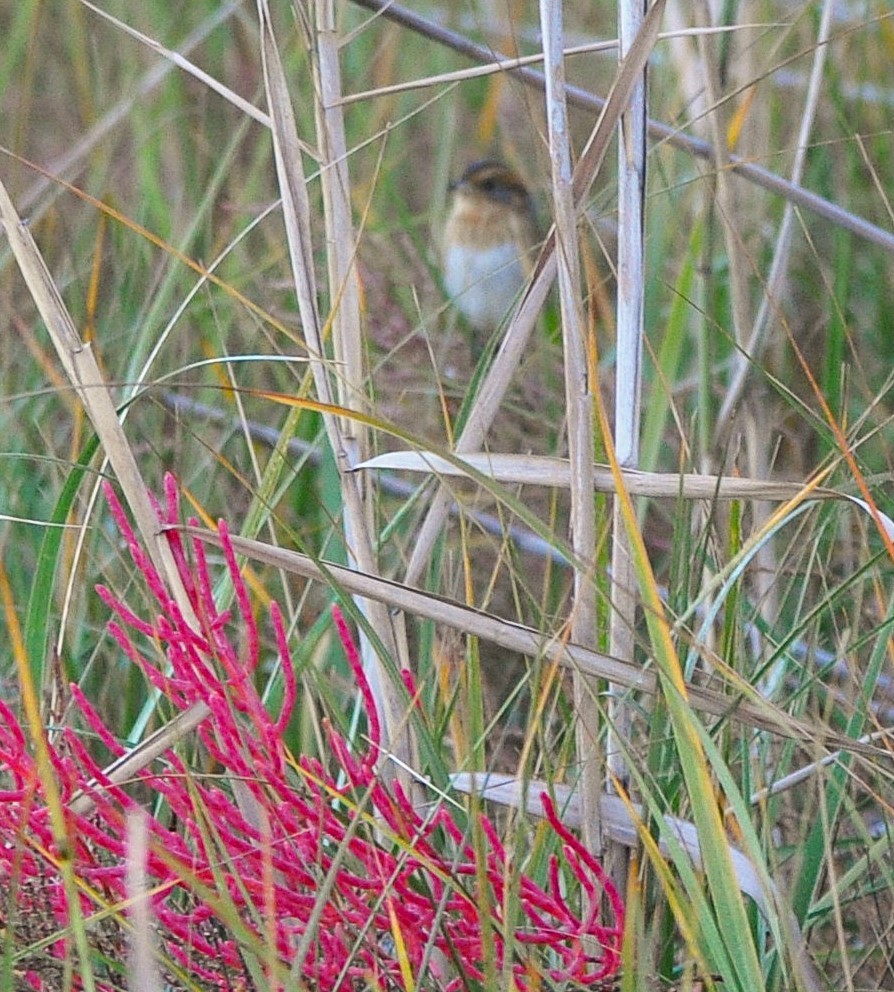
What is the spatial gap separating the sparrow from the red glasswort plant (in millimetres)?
1993

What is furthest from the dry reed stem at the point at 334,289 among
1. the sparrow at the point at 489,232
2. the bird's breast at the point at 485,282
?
the sparrow at the point at 489,232

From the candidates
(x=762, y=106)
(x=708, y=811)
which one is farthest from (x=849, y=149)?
(x=708, y=811)

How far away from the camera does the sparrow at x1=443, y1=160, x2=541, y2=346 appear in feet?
9.23

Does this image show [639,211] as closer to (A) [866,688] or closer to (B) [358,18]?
(A) [866,688]

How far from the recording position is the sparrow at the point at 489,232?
2.81 metres

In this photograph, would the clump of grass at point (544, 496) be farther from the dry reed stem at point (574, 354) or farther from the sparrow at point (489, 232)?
the sparrow at point (489, 232)

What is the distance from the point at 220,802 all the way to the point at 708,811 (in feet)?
0.80

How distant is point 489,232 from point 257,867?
2.35 m

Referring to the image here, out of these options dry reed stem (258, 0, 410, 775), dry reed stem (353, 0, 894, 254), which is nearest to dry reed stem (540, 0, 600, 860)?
dry reed stem (258, 0, 410, 775)

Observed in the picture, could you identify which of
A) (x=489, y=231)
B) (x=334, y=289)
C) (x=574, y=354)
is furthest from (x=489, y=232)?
(x=574, y=354)

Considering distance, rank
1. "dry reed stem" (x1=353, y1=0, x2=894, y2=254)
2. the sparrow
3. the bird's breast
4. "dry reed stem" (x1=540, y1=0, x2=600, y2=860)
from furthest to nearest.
A: 1. the sparrow
2. the bird's breast
3. "dry reed stem" (x1=353, y1=0, x2=894, y2=254)
4. "dry reed stem" (x1=540, y1=0, x2=600, y2=860)

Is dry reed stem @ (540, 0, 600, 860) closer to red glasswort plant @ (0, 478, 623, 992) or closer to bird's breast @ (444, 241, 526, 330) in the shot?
red glasswort plant @ (0, 478, 623, 992)

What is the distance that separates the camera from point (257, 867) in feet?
2.62

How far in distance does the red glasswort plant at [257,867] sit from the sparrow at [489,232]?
1.99 metres
